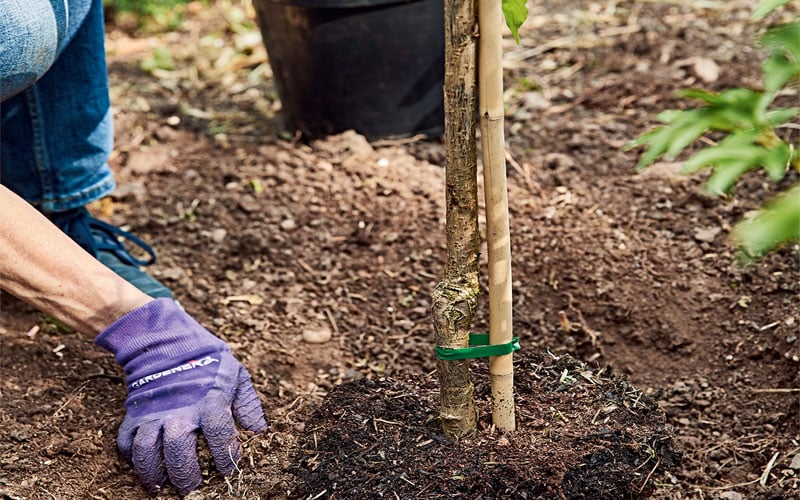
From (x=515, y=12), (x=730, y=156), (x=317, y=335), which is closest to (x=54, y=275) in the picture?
(x=317, y=335)

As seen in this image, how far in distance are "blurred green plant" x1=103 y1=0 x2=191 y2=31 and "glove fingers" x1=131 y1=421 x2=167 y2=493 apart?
2254 millimetres

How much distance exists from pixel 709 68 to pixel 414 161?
95 cm

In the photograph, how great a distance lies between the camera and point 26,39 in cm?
159

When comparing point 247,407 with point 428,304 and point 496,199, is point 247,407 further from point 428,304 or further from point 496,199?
point 496,199

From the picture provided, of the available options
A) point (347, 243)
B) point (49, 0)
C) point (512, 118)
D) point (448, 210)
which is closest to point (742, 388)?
point (448, 210)

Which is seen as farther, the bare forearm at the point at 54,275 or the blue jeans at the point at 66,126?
the blue jeans at the point at 66,126

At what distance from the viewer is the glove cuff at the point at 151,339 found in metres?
1.56

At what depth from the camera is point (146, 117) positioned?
2.81 m

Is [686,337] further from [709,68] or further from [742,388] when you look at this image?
[709,68]

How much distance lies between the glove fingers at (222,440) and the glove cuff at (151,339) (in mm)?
127

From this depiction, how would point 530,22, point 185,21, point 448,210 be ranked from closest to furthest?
point 448,210 → point 530,22 → point 185,21

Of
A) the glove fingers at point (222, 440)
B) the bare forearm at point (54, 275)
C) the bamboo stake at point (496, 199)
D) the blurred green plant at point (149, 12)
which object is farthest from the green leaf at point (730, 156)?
the blurred green plant at point (149, 12)

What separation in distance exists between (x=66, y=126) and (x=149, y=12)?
1665mm

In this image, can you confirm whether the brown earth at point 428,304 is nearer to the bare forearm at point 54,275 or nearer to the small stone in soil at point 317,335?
the small stone in soil at point 317,335
